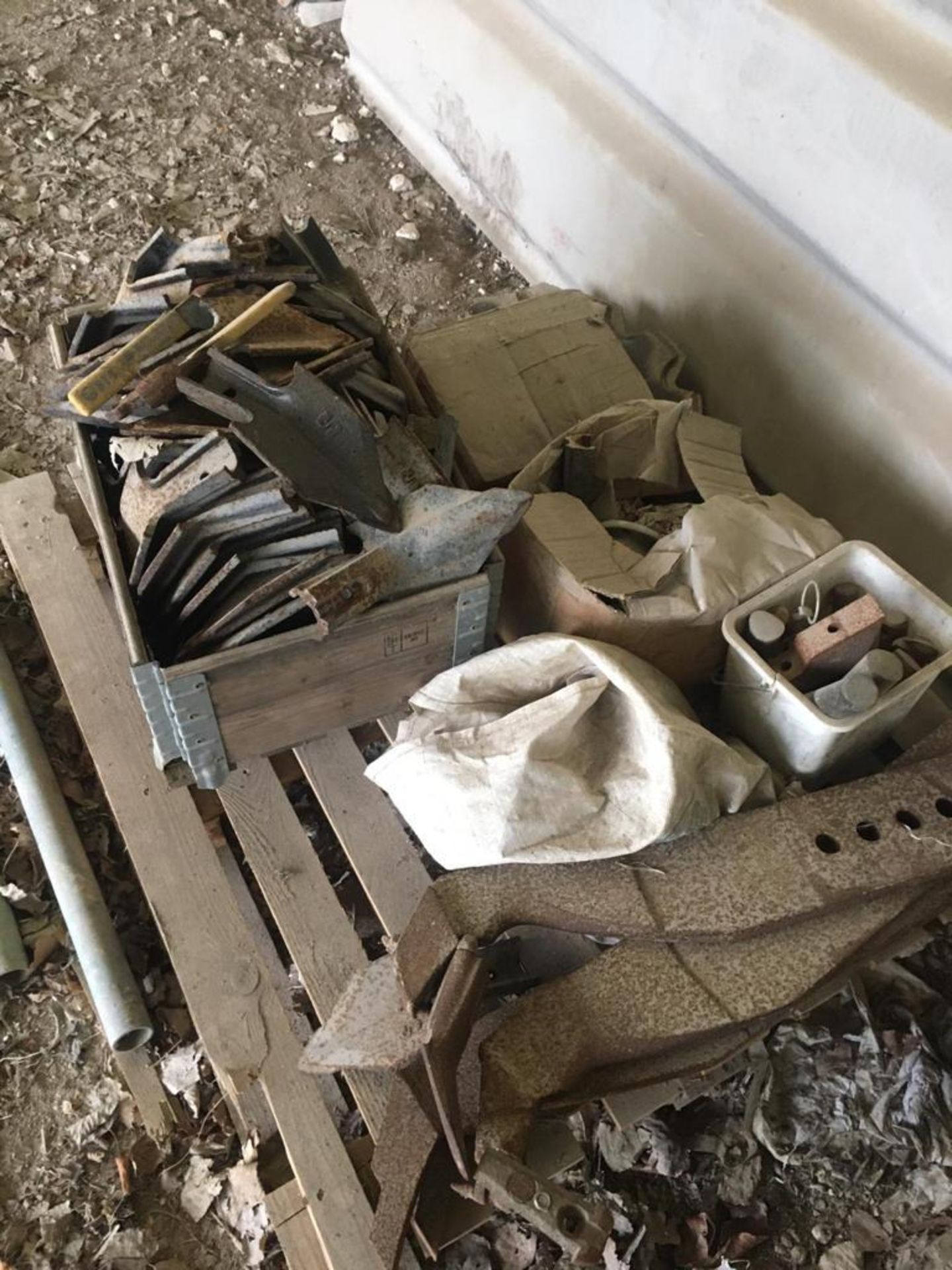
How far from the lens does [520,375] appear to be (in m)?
2.46

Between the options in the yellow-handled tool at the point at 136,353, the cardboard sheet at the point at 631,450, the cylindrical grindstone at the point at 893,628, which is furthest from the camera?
the cardboard sheet at the point at 631,450

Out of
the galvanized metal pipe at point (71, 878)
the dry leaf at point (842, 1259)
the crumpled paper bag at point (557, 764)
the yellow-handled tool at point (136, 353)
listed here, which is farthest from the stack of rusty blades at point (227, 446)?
the dry leaf at point (842, 1259)

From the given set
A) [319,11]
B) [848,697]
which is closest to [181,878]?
[848,697]

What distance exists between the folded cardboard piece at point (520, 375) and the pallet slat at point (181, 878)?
941mm

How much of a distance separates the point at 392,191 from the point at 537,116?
32.9 inches

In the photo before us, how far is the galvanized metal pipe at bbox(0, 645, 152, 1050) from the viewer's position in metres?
1.92

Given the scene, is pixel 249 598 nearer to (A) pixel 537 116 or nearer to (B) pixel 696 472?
(B) pixel 696 472

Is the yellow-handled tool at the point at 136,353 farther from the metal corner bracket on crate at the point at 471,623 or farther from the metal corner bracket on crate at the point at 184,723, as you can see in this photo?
the metal corner bracket on crate at the point at 471,623

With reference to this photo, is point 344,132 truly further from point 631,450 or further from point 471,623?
point 471,623

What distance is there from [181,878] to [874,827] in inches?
52.1

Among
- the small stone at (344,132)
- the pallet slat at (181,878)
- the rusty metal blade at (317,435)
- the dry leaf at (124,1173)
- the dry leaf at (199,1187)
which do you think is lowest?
the dry leaf at (124,1173)

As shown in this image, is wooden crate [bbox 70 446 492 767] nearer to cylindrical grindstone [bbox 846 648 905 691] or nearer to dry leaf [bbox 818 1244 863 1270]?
cylindrical grindstone [bbox 846 648 905 691]

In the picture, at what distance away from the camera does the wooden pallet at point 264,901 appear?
171 centimetres

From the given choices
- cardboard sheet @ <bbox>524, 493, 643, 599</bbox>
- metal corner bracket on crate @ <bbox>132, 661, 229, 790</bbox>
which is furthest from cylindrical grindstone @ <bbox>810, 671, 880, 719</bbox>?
metal corner bracket on crate @ <bbox>132, 661, 229, 790</bbox>
